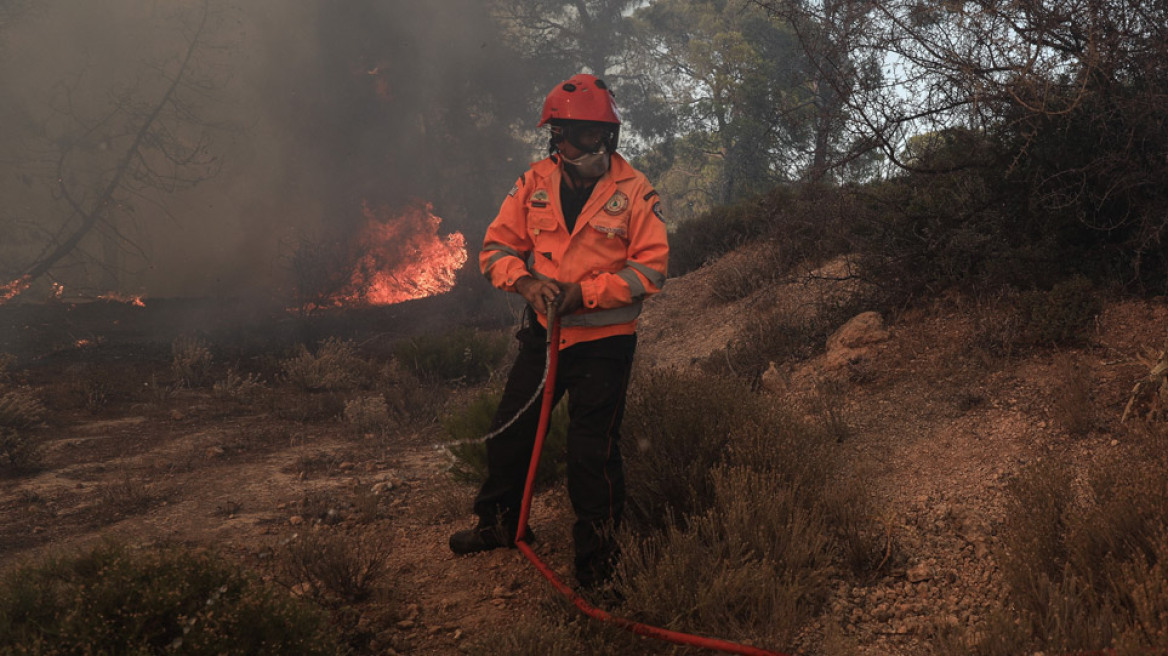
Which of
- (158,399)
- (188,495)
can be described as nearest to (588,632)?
(188,495)

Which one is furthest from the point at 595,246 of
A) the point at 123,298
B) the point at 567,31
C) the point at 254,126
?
the point at 567,31

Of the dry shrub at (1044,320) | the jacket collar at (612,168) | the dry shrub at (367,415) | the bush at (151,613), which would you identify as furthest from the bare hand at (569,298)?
the dry shrub at (367,415)

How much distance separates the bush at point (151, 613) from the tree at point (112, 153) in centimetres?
1321

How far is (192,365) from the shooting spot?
9.51 m

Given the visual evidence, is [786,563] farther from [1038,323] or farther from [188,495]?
[188,495]

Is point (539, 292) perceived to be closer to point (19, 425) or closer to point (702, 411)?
point (702, 411)

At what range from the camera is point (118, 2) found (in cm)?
1527

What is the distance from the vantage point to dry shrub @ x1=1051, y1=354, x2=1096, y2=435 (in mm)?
4191

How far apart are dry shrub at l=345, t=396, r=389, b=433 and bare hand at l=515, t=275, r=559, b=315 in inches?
180

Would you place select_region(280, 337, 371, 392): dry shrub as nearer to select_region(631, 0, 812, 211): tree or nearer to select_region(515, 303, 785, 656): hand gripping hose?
select_region(515, 303, 785, 656): hand gripping hose

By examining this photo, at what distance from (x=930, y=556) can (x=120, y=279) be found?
55.9 feet

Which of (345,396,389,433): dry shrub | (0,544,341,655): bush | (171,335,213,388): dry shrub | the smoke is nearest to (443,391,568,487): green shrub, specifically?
(0,544,341,655): bush

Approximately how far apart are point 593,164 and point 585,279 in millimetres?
512

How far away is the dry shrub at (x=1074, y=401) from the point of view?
4.19 m
